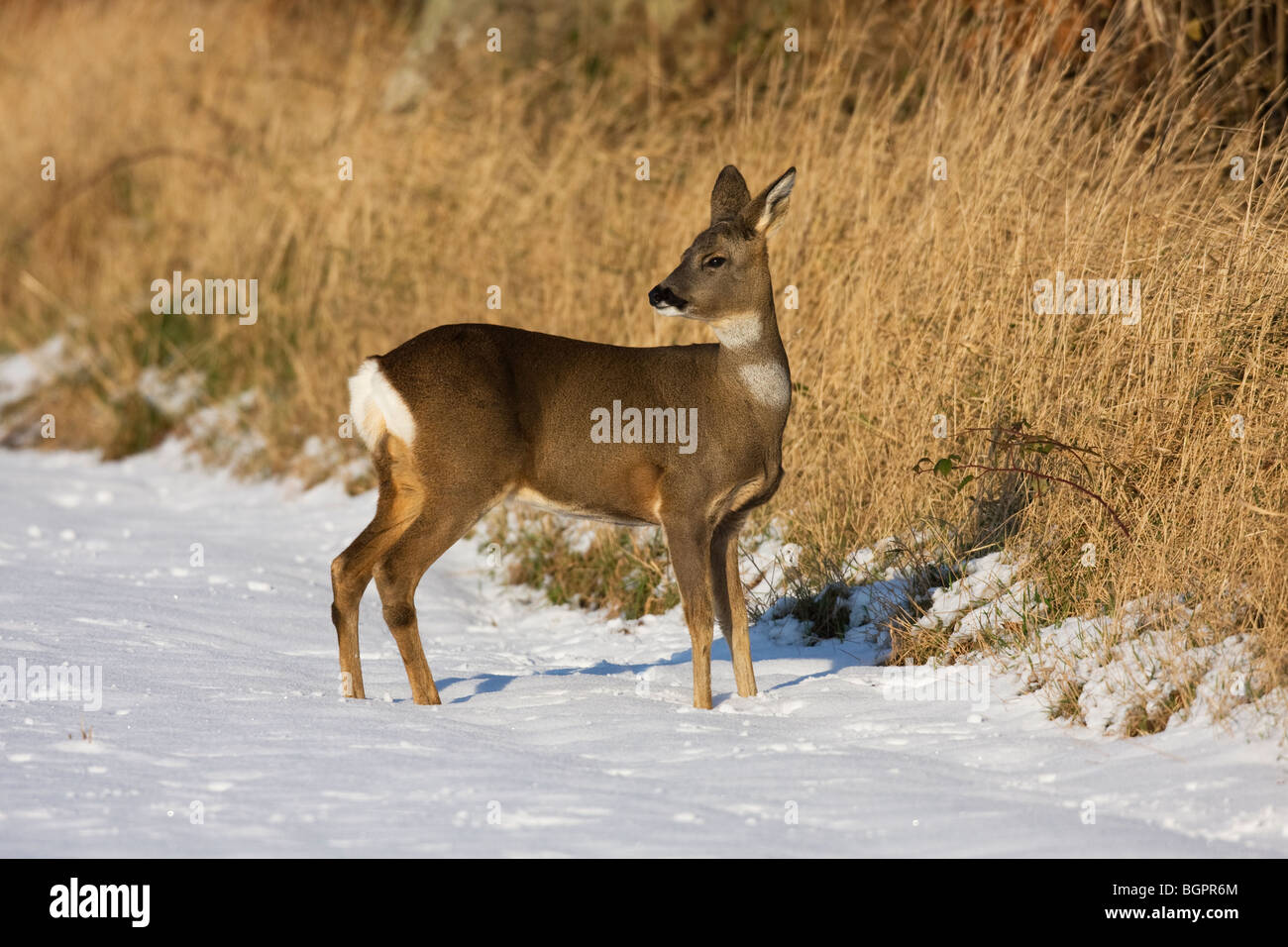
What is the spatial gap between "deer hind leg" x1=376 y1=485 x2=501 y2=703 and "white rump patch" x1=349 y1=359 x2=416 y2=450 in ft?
0.90

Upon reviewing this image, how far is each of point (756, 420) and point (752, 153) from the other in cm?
366

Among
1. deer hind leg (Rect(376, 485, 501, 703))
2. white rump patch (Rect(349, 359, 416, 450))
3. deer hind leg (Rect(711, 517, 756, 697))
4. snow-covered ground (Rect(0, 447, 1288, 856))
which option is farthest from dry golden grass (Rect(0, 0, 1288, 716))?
white rump patch (Rect(349, 359, 416, 450))

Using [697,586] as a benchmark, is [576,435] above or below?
above

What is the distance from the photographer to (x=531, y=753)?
485 centimetres

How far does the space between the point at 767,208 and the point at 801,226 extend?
2.75 metres

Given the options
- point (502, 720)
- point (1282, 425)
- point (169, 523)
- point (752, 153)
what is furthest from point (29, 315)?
point (1282, 425)

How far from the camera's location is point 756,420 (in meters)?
5.57

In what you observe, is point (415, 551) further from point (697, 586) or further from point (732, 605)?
point (732, 605)

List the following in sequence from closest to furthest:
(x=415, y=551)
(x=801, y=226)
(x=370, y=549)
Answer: (x=415, y=551)
(x=370, y=549)
(x=801, y=226)

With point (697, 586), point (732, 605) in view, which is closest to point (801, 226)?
point (732, 605)

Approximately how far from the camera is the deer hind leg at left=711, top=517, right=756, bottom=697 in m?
5.71

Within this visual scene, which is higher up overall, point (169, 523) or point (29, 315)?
point (29, 315)

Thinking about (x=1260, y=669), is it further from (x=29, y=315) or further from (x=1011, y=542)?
(x=29, y=315)

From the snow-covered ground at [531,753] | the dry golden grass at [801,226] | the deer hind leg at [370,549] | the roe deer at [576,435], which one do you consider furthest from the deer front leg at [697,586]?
the dry golden grass at [801,226]
